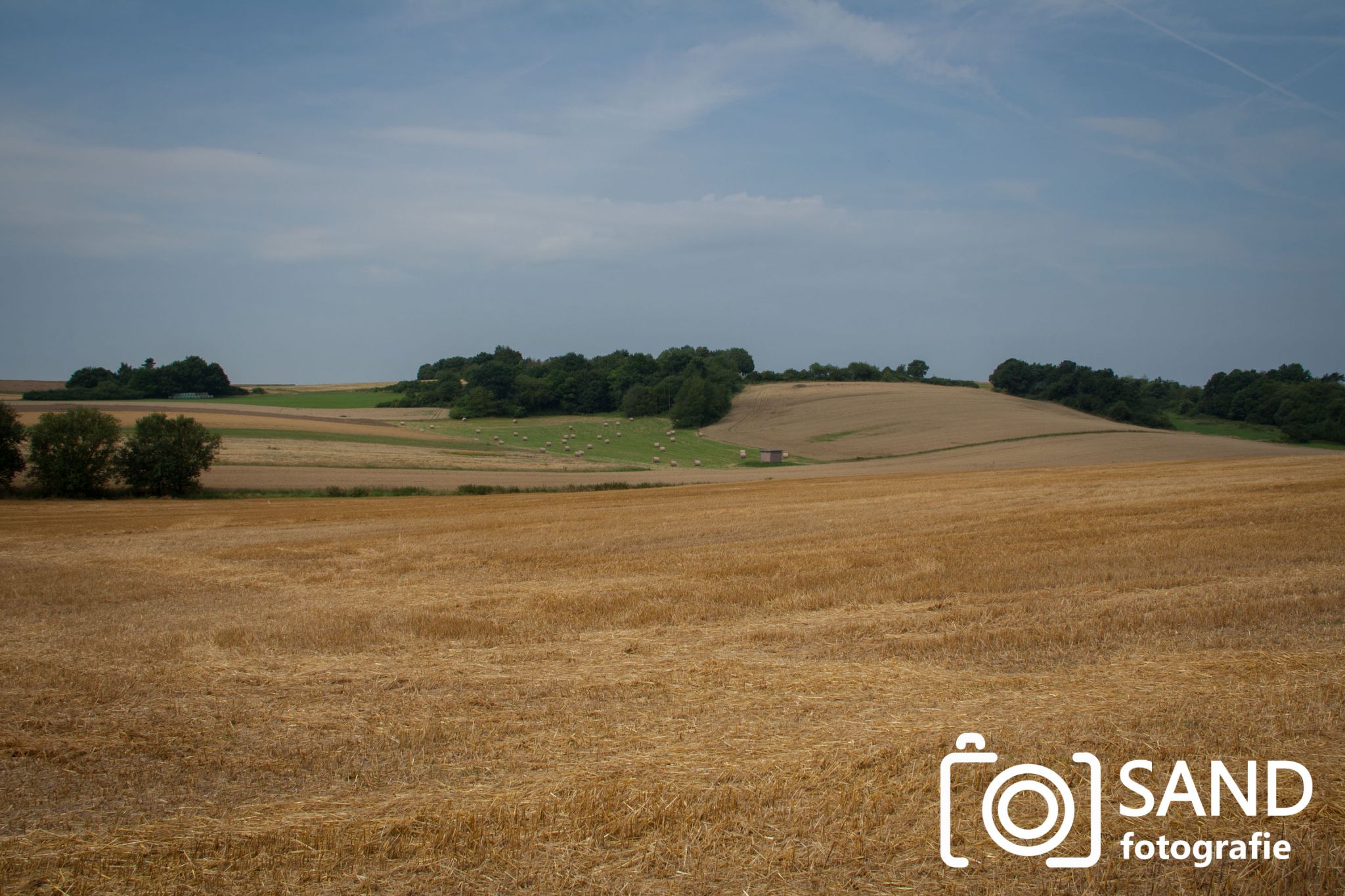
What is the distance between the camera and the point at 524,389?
115000 millimetres

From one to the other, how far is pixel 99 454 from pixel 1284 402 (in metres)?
98.5

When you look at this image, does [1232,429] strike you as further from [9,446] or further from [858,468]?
[9,446]

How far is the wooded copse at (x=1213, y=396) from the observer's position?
7831cm

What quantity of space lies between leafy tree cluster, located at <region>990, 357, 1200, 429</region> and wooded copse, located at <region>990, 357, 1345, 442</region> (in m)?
0.08

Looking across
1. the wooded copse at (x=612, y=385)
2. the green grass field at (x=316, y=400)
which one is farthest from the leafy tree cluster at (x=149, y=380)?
the wooded copse at (x=612, y=385)

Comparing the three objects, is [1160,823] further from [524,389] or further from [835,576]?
[524,389]

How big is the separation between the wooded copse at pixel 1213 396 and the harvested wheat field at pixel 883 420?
4.89 m

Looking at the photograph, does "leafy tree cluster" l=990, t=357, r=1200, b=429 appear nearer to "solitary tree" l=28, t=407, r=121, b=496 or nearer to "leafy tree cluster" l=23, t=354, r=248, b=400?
"solitary tree" l=28, t=407, r=121, b=496

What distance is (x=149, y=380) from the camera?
4422 inches

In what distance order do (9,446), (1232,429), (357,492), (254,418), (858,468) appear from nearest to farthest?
(9,446), (357,492), (858,468), (254,418), (1232,429)

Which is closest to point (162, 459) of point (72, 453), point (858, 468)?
point (72, 453)

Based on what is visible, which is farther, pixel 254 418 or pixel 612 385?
pixel 612 385

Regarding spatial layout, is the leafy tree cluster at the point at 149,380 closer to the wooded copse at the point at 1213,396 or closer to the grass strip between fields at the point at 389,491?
the grass strip between fields at the point at 389,491

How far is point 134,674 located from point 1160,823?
9.47 meters
